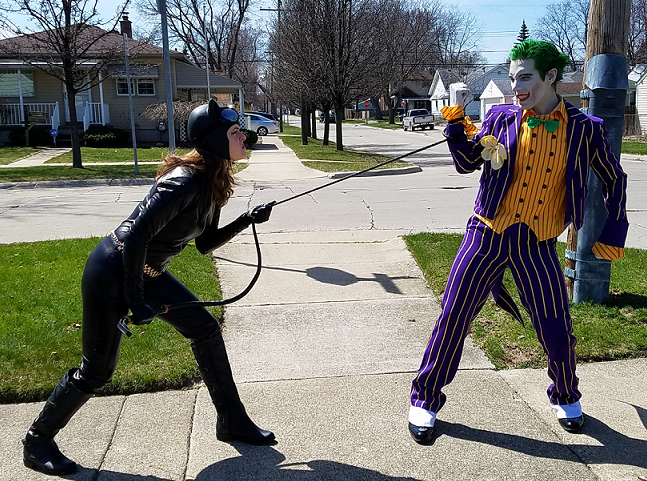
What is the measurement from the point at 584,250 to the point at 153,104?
27.4 m

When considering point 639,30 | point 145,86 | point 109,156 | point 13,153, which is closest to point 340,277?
point 109,156

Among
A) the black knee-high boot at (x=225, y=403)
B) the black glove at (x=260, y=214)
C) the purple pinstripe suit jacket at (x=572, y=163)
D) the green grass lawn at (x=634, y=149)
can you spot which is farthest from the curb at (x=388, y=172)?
the black knee-high boot at (x=225, y=403)

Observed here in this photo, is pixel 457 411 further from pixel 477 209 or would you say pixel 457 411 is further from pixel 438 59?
pixel 438 59

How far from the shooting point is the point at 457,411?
365cm

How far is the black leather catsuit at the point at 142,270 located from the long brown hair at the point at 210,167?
0.04m

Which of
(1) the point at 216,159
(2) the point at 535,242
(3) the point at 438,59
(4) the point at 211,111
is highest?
(3) the point at 438,59

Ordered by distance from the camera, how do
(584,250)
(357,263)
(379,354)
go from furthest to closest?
(357,263) < (584,250) < (379,354)

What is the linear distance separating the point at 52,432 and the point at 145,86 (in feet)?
99.2

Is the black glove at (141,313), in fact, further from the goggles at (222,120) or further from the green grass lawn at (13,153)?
the green grass lawn at (13,153)

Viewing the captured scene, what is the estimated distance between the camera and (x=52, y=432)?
310 cm

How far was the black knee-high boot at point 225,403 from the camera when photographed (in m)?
3.29

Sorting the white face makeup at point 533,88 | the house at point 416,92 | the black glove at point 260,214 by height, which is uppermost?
the house at point 416,92

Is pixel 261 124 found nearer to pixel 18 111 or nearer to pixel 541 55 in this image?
pixel 18 111

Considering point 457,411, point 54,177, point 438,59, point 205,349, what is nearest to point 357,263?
point 457,411
